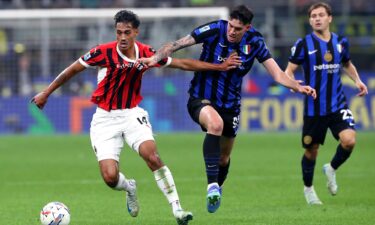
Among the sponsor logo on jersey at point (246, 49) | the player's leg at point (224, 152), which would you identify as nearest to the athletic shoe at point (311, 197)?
the player's leg at point (224, 152)

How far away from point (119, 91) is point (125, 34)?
0.63 m

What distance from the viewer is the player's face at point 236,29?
9.96m

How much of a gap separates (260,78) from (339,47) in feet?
49.5

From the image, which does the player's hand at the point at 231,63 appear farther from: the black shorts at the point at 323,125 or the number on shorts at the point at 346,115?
the number on shorts at the point at 346,115

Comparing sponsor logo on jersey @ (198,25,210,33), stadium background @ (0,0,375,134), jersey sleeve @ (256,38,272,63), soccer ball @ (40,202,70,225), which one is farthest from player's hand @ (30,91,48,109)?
stadium background @ (0,0,375,134)

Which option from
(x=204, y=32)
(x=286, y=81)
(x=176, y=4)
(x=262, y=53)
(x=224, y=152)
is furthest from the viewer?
(x=176, y=4)

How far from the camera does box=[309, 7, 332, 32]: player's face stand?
464 inches

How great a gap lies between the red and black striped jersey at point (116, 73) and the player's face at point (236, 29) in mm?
762

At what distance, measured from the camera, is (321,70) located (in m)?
11.8

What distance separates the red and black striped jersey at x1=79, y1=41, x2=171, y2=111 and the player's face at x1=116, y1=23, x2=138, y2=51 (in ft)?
0.43

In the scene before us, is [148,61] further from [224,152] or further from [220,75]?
[224,152]

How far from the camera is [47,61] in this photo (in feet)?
88.2

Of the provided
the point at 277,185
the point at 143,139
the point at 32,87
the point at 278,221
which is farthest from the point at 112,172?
the point at 32,87

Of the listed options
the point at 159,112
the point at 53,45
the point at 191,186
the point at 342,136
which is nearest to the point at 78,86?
the point at 53,45
